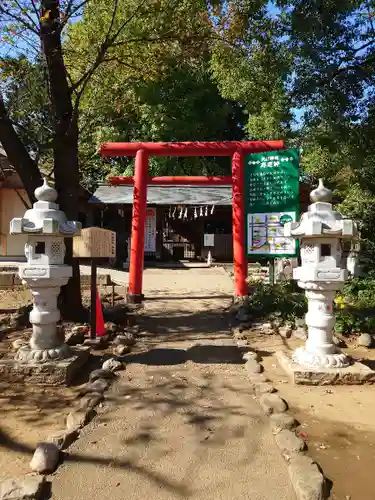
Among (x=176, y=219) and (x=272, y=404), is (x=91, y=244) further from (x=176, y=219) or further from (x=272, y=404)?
(x=176, y=219)

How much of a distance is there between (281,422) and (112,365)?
98.4 inches

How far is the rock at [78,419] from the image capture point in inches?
149

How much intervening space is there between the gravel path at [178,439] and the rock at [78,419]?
86 mm

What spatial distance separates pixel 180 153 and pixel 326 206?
5.78 meters

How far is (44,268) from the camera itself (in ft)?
16.6

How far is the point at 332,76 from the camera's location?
10805 mm

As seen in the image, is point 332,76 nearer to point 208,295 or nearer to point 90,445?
point 208,295

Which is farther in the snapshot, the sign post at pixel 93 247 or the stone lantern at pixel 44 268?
the sign post at pixel 93 247

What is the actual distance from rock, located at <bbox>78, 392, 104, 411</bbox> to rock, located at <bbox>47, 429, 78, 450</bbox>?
516 millimetres

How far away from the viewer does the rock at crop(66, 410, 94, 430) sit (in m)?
3.77

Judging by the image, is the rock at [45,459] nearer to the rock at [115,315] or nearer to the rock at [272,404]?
the rock at [272,404]

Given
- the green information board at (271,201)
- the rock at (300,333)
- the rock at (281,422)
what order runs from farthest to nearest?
the green information board at (271,201) < the rock at (300,333) < the rock at (281,422)

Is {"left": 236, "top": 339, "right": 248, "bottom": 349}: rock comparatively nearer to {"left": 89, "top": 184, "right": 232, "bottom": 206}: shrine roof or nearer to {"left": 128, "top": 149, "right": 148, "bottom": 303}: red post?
{"left": 128, "top": 149, "right": 148, "bottom": 303}: red post

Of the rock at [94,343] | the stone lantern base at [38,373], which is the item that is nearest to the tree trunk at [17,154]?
the rock at [94,343]
